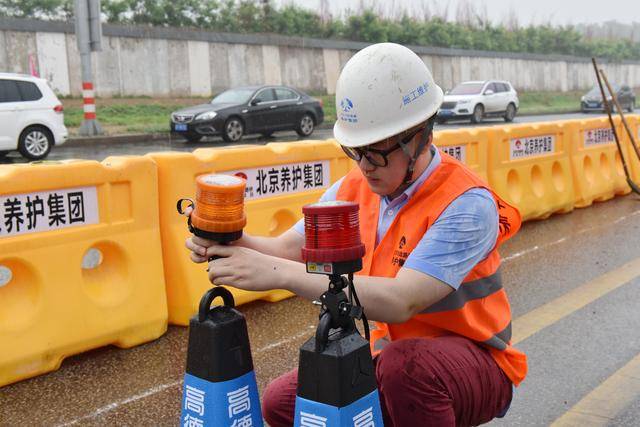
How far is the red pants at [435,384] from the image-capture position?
84.0 inches

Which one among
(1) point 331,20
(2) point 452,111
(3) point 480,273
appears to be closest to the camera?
(3) point 480,273

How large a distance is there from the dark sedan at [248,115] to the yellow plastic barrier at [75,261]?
1544cm

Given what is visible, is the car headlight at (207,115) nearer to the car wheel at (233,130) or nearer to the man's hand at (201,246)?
the car wheel at (233,130)

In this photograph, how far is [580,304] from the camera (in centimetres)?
527

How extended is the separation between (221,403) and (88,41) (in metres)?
20.0

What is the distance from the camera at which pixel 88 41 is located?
67.5ft

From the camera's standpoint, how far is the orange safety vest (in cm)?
221

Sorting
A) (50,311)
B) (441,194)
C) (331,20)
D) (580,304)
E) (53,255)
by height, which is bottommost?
(580,304)

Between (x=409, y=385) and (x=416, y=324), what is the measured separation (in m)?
0.24

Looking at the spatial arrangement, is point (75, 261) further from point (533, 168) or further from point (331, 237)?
point (533, 168)

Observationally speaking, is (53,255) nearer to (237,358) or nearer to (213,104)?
(237,358)

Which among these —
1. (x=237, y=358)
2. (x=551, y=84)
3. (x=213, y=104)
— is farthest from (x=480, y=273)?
(x=551, y=84)

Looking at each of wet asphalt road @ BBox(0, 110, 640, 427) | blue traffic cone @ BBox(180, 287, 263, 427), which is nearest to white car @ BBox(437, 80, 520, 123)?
wet asphalt road @ BBox(0, 110, 640, 427)

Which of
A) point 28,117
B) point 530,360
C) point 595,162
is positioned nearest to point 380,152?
point 530,360
